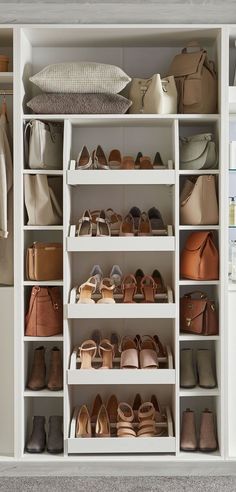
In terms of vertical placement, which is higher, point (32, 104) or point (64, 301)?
point (32, 104)

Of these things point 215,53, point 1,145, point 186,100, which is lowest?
point 1,145

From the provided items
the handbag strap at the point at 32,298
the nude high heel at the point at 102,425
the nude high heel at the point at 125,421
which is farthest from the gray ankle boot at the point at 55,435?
the handbag strap at the point at 32,298

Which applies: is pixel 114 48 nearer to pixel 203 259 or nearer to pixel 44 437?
pixel 203 259

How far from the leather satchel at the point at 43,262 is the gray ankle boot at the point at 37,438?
30.7 inches

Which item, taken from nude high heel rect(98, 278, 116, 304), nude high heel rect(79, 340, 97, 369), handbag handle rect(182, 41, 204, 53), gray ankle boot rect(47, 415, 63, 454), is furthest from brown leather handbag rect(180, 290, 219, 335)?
handbag handle rect(182, 41, 204, 53)

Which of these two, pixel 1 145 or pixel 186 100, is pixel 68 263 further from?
pixel 186 100

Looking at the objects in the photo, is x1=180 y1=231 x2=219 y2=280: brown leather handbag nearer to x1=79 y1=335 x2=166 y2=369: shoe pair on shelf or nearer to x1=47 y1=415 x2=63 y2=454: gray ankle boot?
x1=79 y1=335 x2=166 y2=369: shoe pair on shelf

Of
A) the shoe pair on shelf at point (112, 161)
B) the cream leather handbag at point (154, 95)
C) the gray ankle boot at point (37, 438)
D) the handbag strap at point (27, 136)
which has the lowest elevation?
the gray ankle boot at point (37, 438)

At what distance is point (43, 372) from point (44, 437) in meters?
0.35

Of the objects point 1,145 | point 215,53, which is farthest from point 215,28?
point 1,145

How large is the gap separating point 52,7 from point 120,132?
820 millimetres

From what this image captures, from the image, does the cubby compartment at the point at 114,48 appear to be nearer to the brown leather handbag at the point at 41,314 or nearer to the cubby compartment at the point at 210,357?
the brown leather handbag at the point at 41,314

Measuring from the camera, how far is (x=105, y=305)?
3814mm

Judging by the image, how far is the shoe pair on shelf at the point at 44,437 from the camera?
3.84 meters
